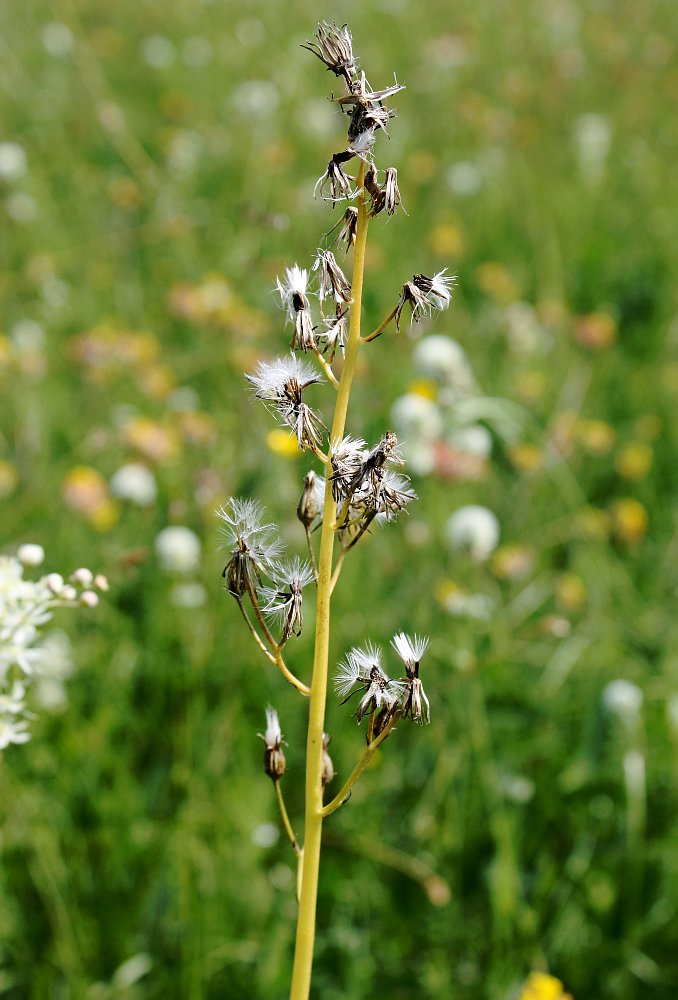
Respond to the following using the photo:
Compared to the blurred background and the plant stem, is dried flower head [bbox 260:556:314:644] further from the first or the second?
the blurred background

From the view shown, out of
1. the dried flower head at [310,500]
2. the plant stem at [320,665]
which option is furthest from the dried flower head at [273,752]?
the dried flower head at [310,500]

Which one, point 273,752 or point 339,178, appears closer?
point 339,178

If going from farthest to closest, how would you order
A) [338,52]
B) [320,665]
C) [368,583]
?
[368,583]
[320,665]
[338,52]

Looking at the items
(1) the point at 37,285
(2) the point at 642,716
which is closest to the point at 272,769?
(2) the point at 642,716

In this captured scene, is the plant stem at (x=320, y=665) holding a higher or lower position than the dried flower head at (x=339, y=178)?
lower

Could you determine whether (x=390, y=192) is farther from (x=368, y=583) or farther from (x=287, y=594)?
(x=368, y=583)

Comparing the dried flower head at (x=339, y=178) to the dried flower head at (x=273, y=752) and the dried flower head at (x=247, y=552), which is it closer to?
Result: the dried flower head at (x=247, y=552)

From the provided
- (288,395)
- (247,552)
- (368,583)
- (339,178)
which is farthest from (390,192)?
(368,583)
